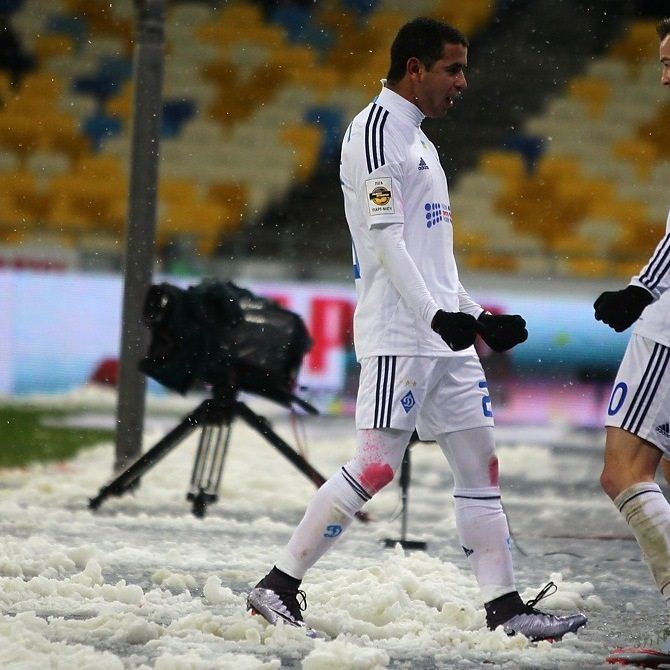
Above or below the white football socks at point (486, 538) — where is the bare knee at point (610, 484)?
above

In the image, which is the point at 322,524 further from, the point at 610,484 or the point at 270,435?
the point at 270,435

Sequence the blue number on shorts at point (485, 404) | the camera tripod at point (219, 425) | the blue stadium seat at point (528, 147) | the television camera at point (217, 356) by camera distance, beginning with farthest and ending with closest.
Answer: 1. the blue stadium seat at point (528, 147)
2. the camera tripod at point (219, 425)
3. the television camera at point (217, 356)
4. the blue number on shorts at point (485, 404)

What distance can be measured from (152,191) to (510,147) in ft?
30.3

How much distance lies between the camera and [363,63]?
16141 millimetres

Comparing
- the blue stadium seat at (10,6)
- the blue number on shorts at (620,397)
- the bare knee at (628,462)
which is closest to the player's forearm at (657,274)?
the blue number on shorts at (620,397)

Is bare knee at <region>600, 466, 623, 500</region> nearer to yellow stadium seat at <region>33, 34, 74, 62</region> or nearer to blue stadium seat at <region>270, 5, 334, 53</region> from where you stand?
blue stadium seat at <region>270, 5, 334, 53</region>

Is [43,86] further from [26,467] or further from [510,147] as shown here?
[26,467]

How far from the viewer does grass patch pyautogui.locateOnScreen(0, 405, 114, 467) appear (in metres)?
9.12

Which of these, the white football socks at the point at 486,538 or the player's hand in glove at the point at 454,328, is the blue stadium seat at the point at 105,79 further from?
the player's hand in glove at the point at 454,328

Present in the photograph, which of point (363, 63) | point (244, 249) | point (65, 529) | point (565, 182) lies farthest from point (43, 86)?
point (65, 529)

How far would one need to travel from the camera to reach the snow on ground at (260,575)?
3748 mm

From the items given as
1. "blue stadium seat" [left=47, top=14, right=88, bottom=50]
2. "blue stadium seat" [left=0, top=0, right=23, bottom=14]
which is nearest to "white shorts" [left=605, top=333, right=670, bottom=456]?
"blue stadium seat" [left=47, top=14, right=88, bottom=50]

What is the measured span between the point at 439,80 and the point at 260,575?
1901 mm

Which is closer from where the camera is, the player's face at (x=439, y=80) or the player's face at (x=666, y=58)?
the player's face at (x=666, y=58)
